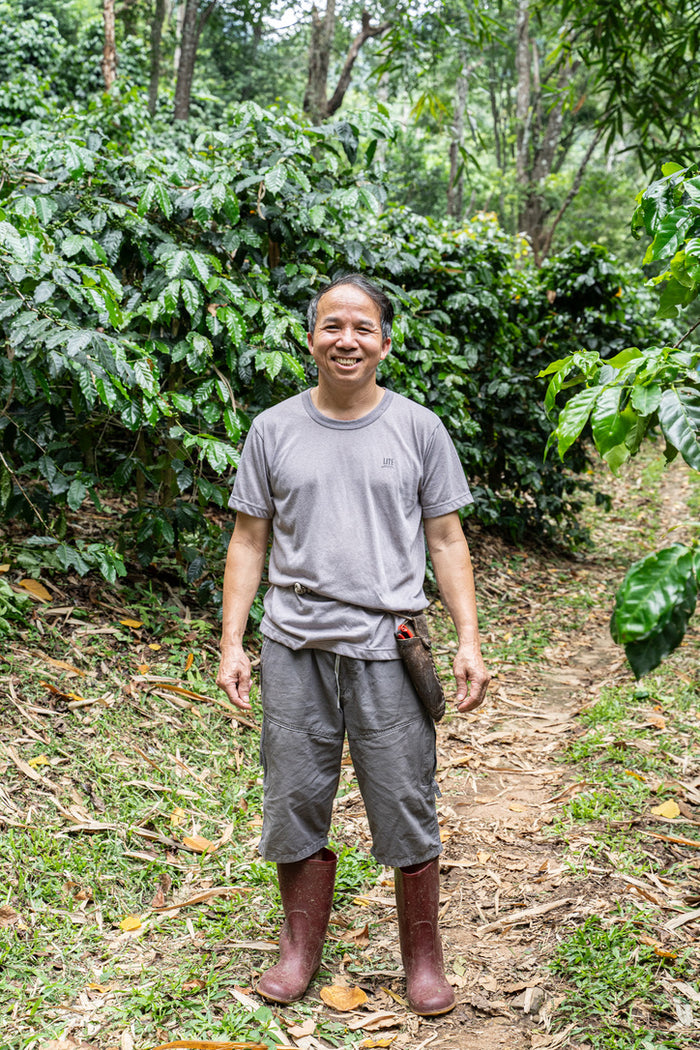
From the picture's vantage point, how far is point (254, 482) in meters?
2.49

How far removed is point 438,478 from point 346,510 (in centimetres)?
30

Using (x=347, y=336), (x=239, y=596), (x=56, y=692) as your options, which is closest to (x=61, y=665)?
(x=56, y=692)

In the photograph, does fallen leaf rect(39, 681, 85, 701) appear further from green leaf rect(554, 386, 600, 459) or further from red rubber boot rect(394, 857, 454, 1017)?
green leaf rect(554, 386, 600, 459)

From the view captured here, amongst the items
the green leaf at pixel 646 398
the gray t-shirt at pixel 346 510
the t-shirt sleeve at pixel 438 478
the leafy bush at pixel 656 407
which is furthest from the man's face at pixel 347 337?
the green leaf at pixel 646 398

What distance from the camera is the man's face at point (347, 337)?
7.72 ft

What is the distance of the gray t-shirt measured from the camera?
2348 mm

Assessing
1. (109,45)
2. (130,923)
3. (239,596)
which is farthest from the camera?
(109,45)

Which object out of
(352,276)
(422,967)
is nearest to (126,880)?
(422,967)

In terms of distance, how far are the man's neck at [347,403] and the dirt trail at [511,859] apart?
167 cm

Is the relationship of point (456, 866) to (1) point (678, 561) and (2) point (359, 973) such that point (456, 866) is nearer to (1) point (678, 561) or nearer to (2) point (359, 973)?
(2) point (359, 973)

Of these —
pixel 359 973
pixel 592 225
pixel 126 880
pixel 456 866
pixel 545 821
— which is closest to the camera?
pixel 359 973

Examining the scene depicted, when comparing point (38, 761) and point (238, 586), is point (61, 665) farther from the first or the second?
point (238, 586)

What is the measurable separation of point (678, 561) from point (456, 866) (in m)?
2.33

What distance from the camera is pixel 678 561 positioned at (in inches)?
47.5
